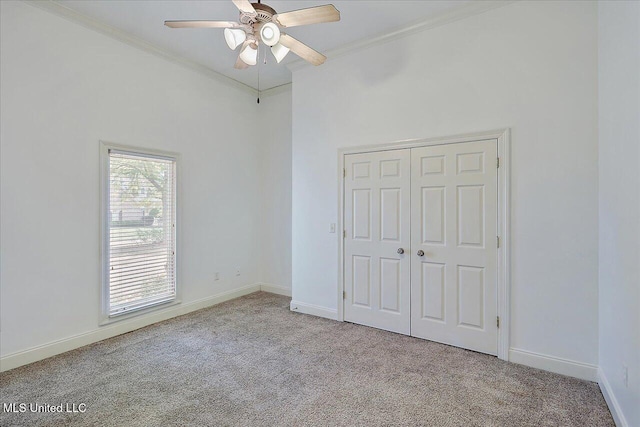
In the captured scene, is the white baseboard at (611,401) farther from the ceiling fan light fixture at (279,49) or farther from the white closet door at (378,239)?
the ceiling fan light fixture at (279,49)

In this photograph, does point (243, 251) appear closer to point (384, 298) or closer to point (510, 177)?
point (384, 298)

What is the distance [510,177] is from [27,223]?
4466mm

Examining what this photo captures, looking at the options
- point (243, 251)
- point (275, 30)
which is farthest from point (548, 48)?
point (243, 251)

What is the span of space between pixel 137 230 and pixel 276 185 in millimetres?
2200

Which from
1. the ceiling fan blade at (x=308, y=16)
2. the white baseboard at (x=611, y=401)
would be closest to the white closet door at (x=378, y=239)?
the white baseboard at (x=611, y=401)

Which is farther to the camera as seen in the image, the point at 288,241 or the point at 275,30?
the point at 288,241

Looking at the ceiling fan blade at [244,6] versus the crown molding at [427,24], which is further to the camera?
the crown molding at [427,24]

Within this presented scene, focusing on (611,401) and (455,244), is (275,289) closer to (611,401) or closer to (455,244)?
(455,244)

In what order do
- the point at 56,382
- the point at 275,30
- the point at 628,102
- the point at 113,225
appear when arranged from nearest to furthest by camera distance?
the point at 628,102, the point at 275,30, the point at 56,382, the point at 113,225

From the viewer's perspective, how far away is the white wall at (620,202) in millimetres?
1733

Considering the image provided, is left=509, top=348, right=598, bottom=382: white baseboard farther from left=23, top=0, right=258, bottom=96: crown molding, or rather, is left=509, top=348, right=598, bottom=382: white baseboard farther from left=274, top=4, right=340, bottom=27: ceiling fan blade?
left=23, top=0, right=258, bottom=96: crown molding

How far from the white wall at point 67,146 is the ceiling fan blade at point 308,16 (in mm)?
2382

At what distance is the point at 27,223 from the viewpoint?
109 inches

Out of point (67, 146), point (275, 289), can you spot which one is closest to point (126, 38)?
point (67, 146)
